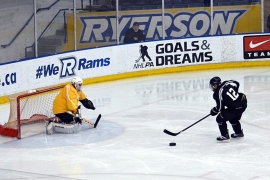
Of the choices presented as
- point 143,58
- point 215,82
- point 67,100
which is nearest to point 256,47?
point 143,58

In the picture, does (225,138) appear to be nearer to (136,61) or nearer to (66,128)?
(66,128)

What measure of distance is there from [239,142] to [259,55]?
679cm

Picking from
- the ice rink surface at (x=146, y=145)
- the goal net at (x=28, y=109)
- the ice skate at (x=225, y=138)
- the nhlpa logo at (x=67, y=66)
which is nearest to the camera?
the ice rink surface at (x=146, y=145)

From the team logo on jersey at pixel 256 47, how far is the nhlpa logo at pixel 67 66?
158 inches

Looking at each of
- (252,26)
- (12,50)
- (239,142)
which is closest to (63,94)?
(239,142)

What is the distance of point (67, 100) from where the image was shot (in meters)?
9.59

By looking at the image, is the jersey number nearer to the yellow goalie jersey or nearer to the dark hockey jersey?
the dark hockey jersey

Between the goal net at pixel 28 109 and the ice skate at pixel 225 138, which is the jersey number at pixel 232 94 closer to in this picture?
the ice skate at pixel 225 138

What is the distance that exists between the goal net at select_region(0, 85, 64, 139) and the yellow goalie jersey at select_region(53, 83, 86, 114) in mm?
357

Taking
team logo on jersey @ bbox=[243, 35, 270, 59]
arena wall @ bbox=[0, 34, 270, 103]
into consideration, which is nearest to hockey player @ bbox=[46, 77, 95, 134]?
arena wall @ bbox=[0, 34, 270, 103]

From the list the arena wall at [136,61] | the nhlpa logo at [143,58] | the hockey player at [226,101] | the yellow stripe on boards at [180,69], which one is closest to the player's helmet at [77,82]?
the hockey player at [226,101]

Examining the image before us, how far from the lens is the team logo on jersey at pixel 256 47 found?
15.5m

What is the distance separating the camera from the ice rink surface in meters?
7.76

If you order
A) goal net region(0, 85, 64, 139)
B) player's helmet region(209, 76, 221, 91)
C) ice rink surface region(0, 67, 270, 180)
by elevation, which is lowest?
ice rink surface region(0, 67, 270, 180)
